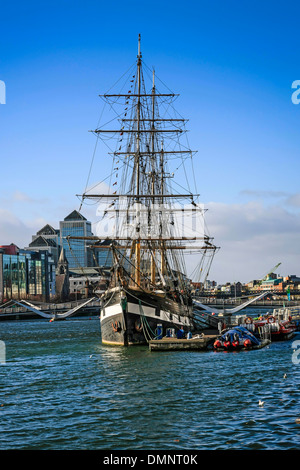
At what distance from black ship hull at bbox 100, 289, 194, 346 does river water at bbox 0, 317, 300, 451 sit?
731 cm

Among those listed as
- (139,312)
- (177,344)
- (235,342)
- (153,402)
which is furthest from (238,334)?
(153,402)

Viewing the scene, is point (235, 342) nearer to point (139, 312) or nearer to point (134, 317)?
point (139, 312)

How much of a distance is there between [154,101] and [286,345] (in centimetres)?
4122

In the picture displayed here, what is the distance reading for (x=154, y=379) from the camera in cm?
3625

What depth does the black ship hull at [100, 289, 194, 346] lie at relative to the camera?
2207 inches

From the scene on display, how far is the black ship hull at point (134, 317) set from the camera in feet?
184

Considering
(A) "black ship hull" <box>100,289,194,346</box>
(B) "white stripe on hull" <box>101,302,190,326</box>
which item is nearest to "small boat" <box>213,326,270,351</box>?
(A) "black ship hull" <box>100,289,194,346</box>

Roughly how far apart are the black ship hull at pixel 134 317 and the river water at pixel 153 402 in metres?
7.31

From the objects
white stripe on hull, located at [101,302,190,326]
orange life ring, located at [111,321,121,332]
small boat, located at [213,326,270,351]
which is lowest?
small boat, located at [213,326,270,351]

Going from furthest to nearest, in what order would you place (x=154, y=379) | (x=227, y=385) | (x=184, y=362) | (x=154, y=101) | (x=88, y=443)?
1. (x=154, y=101)
2. (x=184, y=362)
3. (x=154, y=379)
4. (x=227, y=385)
5. (x=88, y=443)

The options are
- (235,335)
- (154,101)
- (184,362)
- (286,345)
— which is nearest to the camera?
(184,362)

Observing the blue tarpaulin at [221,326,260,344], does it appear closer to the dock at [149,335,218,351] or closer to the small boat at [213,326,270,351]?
the small boat at [213,326,270,351]

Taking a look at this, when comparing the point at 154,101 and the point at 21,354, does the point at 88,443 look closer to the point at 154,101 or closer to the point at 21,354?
the point at 21,354
